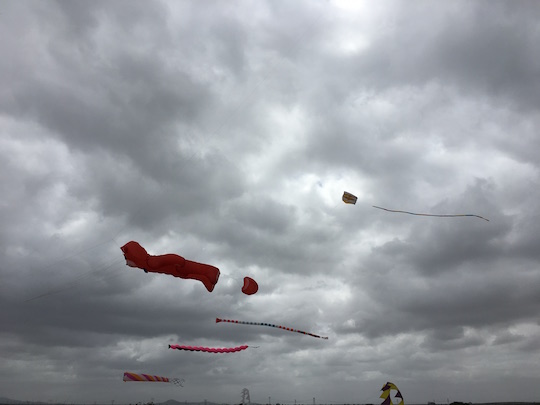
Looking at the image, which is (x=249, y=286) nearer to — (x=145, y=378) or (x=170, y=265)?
(x=170, y=265)

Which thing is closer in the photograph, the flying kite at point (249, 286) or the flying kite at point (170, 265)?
the flying kite at point (170, 265)

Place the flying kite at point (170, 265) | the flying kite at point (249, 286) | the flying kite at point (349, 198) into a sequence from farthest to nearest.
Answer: the flying kite at point (249, 286)
the flying kite at point (349, 198)
the flying kite at point (170, 265)

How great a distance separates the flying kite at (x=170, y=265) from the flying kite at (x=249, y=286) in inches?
168

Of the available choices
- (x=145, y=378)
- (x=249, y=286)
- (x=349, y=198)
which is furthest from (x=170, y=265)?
(x=349, y=198)

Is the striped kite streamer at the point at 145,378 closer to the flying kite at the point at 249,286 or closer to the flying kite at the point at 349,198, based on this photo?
the flying kite at the point at 249,286

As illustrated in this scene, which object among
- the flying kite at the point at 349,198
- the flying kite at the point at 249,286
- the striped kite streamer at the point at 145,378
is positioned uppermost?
the flying kite at the point at 349,198

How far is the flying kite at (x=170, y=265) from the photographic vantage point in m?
47.2

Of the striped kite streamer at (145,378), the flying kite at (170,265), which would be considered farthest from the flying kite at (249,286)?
the striped kite streamer at (145,378)

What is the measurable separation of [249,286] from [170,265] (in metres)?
10.8

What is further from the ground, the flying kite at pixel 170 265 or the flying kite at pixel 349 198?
the flying kite at pixel 349 198

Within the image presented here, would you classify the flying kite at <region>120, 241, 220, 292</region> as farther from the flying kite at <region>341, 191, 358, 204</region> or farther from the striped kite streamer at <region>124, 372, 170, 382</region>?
the flying kite at <region>341, 191, 358, 204</region>

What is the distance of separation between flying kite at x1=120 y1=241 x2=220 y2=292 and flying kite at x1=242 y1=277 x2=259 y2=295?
168 inches

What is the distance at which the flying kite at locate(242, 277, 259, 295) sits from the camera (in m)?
54.1

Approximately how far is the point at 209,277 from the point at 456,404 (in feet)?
154
